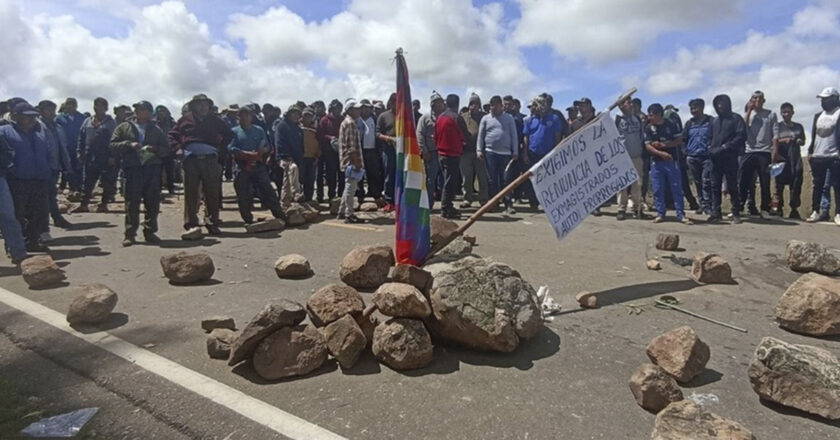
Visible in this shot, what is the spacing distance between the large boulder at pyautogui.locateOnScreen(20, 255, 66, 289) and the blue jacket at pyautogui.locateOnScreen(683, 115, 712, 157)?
995cm

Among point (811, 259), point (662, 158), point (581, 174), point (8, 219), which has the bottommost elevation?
point (811, 259)

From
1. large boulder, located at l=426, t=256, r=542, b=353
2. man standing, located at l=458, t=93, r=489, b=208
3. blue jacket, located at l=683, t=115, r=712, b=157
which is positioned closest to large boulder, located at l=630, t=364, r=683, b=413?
large boulder, located at l=426, t=256, r=542, b=353

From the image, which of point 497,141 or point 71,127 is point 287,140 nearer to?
point 497,141

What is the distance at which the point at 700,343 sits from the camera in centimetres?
352

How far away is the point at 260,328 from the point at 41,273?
12.1ft

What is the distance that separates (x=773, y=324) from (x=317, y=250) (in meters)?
5.29

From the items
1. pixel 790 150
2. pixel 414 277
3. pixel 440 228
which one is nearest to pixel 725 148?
pixel 790 150

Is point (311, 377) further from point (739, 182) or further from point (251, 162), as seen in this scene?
point (739, 182)

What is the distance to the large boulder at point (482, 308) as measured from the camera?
12.6ft

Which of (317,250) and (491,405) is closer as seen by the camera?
(491,405)

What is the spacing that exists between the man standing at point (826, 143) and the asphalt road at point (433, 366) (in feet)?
10.2

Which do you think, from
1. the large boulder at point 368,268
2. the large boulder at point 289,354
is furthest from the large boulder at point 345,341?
the large boulder at point 368,268

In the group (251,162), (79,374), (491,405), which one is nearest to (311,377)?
(491,405)

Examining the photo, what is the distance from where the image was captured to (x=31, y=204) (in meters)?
7.71
